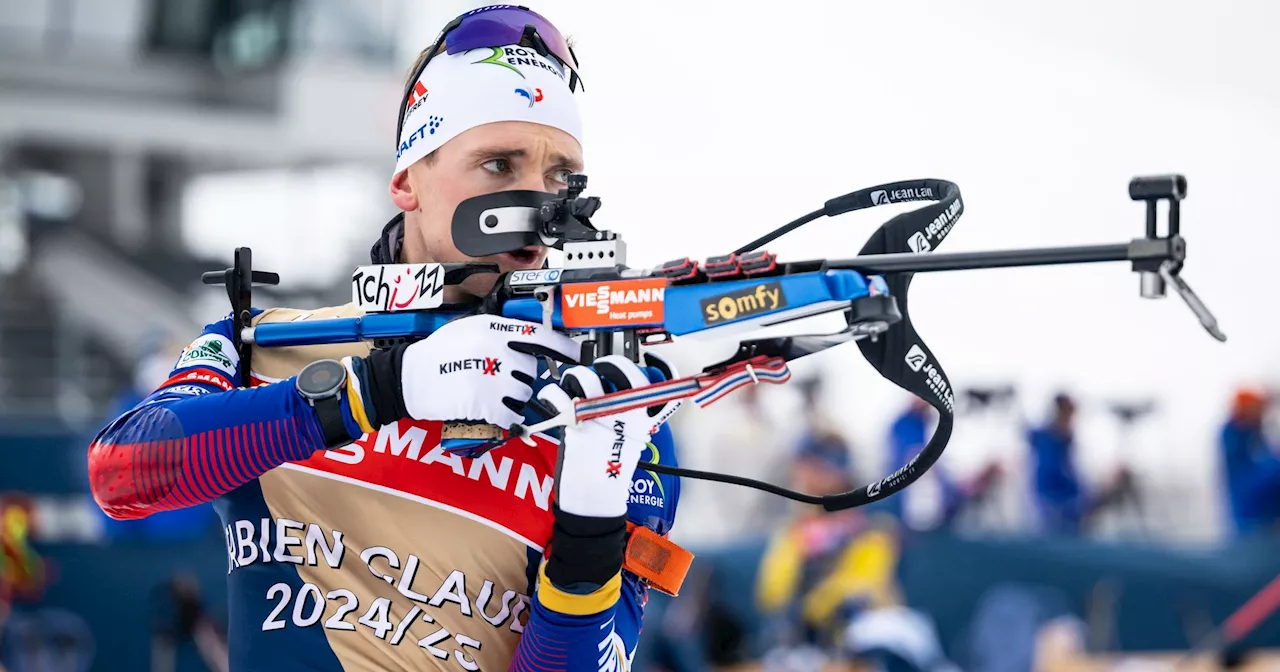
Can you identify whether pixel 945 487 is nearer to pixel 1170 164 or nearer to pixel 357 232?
pixel 1170 164

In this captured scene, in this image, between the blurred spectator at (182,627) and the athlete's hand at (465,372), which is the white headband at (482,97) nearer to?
the athlete's hand at (465,372)

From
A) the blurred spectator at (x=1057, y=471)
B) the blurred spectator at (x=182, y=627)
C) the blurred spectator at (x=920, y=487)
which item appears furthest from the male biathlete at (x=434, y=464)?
the blurred spectator at (x=1057, y=471)

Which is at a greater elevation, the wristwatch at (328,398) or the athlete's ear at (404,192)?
the athlete's ear at (404,192)

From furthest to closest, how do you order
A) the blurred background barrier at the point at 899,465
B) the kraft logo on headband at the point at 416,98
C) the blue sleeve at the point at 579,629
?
the blurred background barrier at the point at 899,465, the kraft logo on headband at the point at 416,98, the blue sleeve at the point at 579,629

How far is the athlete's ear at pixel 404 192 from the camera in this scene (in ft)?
6.63

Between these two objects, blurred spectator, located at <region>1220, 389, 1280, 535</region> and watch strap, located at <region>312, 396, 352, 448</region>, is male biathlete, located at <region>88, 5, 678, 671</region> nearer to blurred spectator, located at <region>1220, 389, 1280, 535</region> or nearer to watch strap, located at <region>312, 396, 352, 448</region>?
watch strap, located at <region>312, 396, 352, 448</region>

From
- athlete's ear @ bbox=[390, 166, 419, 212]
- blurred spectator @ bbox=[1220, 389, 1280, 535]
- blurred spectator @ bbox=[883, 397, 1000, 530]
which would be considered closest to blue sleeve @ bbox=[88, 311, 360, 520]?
athlete's ear @ bbox=[390, 166, 419, 212]

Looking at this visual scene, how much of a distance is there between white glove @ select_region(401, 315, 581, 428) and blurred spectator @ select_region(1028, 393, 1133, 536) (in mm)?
6537

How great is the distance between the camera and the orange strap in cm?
187

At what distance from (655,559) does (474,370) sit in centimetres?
43

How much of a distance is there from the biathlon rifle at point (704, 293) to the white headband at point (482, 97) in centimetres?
14

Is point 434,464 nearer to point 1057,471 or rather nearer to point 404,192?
point 404,192

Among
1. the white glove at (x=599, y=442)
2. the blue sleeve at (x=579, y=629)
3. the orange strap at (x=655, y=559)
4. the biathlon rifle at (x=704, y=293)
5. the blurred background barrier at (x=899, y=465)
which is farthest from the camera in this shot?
the blurred background barrier at (x=899, y=465)

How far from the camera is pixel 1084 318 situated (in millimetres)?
8711
